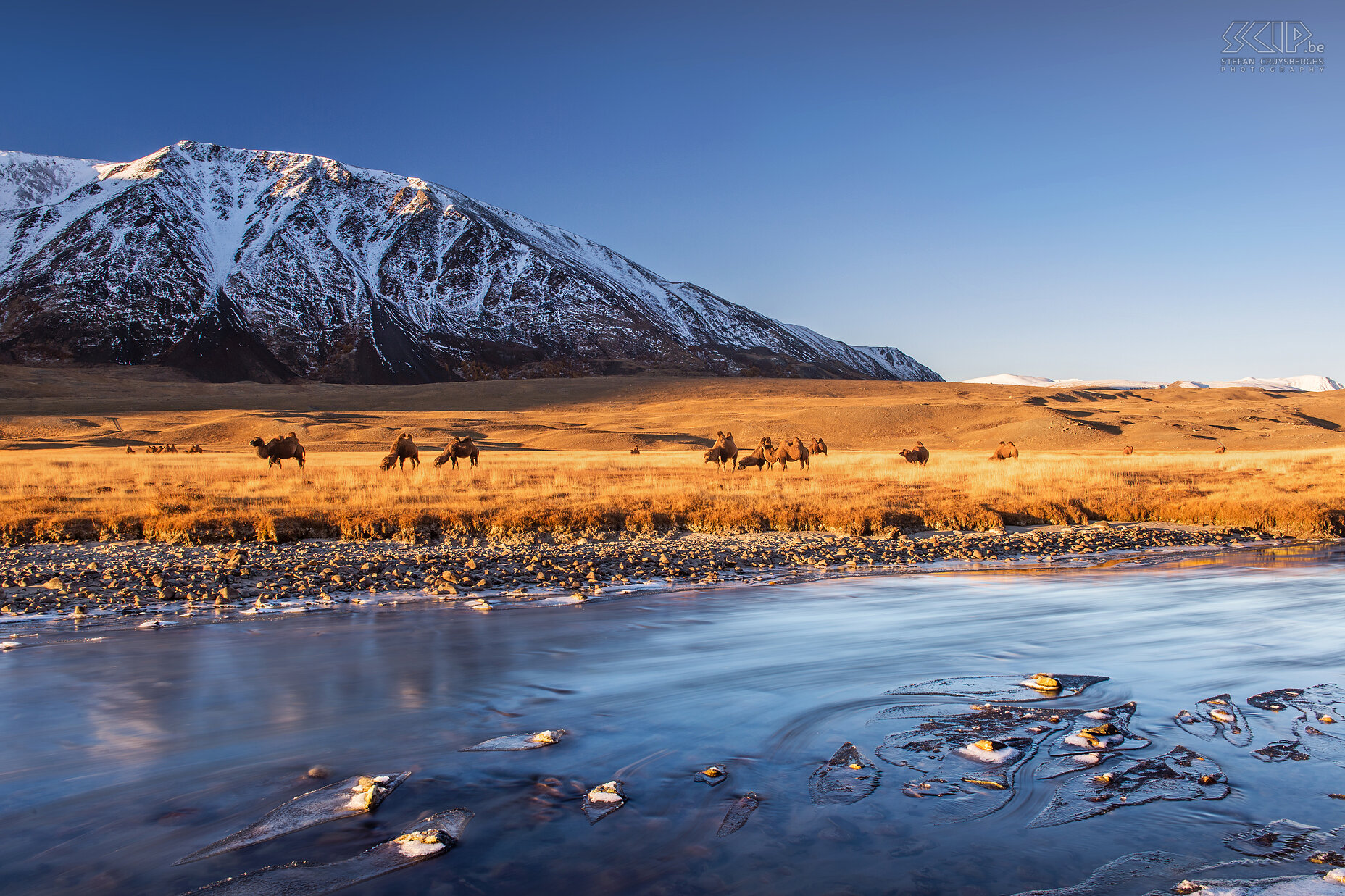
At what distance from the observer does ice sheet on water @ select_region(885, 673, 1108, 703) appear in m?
9.56

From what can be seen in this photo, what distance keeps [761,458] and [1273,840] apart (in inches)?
1192

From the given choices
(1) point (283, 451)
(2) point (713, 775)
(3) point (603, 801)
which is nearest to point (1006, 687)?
Answer: (2) point (713, 775)

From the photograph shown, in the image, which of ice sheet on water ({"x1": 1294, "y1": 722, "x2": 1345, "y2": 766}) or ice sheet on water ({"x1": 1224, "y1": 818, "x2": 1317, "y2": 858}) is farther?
ice sheet on water ({"x1": 1294, "y1": 722, "x2": 1345, "y2": 766})

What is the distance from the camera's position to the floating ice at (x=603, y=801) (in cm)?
679

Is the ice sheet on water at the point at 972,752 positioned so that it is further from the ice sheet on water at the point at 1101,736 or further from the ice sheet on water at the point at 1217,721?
the ice sheet on water at the point at 1217,721

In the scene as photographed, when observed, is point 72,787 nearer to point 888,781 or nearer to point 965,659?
point 888,781

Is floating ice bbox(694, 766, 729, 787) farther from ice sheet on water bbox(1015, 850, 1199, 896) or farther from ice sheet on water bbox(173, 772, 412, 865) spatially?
ice sheet on water bbox(1015, 850, 1199, 896)

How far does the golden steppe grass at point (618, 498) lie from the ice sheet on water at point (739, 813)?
14.9m

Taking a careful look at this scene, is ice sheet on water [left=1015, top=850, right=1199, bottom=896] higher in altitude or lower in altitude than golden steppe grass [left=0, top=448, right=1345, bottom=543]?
lower

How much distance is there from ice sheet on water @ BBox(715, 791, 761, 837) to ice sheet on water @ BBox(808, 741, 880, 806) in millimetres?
449

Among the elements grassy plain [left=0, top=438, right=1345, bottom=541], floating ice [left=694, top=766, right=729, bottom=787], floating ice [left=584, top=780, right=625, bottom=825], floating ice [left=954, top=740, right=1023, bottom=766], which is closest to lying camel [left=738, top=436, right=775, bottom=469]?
grassy plain [left=0, top=438, right=1345, bottom=541]

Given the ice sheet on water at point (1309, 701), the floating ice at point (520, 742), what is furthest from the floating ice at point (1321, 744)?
the floating ice at point (520, 742)

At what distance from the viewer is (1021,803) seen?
684 centimetres

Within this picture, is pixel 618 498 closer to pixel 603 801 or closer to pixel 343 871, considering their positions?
pixel 603 801
